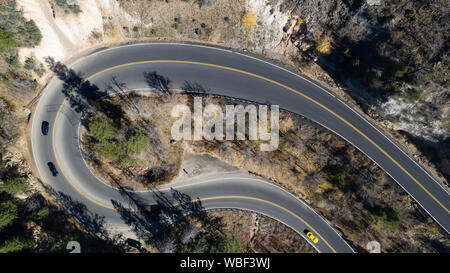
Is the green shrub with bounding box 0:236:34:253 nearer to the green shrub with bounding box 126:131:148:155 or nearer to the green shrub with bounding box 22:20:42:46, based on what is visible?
the green shrub with bounding box 126:131:148:155

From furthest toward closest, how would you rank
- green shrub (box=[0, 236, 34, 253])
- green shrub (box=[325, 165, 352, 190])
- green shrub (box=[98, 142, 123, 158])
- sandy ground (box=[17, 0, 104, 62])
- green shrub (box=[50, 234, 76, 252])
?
green shrub (box=[325, 165, 352, 190]) → sandy ground (box=[17, 0, 104, 62]) → green shrub (box=[98, 142, 123, 158]) → green shrub (box=[50, 234, 76, 252]) → green shrub (box=[0, 236, 34, 253])

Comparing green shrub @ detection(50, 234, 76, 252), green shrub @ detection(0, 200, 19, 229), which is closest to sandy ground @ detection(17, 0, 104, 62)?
green shrub @ detection(0, 200, 19, 229)

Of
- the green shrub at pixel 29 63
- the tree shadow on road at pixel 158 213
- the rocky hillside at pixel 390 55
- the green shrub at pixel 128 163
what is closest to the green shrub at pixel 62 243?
the tree shadow on road at pixel 158 213

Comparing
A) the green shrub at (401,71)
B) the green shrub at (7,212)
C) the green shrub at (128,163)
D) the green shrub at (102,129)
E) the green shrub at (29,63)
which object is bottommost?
the green shrub at (7,212)

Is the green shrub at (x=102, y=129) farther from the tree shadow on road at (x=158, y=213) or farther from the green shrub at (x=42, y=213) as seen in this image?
the green shrub at (x=42, y=213)

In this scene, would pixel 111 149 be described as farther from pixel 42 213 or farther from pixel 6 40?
pixel 6 40

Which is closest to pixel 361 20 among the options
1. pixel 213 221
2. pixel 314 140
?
pixel 314 140
